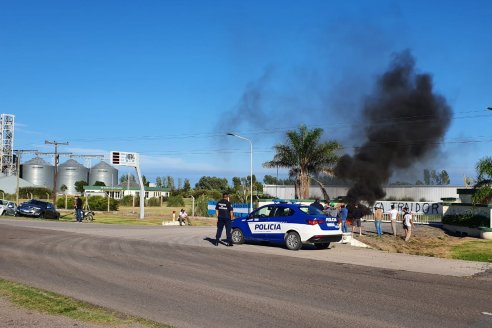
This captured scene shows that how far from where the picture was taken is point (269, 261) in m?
13.1

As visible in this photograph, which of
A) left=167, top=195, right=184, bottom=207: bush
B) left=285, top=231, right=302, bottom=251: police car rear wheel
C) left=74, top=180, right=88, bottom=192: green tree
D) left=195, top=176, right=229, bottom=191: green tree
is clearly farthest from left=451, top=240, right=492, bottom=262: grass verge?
left=74, top=180, right=88, bottom=192: green tree

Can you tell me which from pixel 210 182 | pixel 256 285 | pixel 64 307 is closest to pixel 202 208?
pixel 256 285

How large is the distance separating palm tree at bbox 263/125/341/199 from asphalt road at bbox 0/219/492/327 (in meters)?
28.3

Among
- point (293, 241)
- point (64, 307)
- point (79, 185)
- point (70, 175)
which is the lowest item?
point (64, 307)

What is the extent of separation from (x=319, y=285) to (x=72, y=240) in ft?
36.7

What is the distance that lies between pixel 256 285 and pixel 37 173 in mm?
116989

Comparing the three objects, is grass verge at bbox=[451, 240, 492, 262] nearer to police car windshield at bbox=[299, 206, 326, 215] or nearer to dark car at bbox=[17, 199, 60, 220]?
police car windshield at bbox=[299, 206, 326, 215]

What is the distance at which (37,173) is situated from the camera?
382 ft

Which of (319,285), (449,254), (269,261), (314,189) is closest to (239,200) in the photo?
(314,189)

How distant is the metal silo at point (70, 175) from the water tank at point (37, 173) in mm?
2390

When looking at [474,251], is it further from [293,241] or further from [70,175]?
[70,175]

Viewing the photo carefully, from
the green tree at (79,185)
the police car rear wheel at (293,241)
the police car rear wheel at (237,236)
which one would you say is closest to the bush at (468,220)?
the police car rear wheel at (293,241)

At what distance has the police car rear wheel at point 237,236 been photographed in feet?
56.7

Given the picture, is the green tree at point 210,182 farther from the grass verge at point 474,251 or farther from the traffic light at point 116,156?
the grass verge at point 474,251
